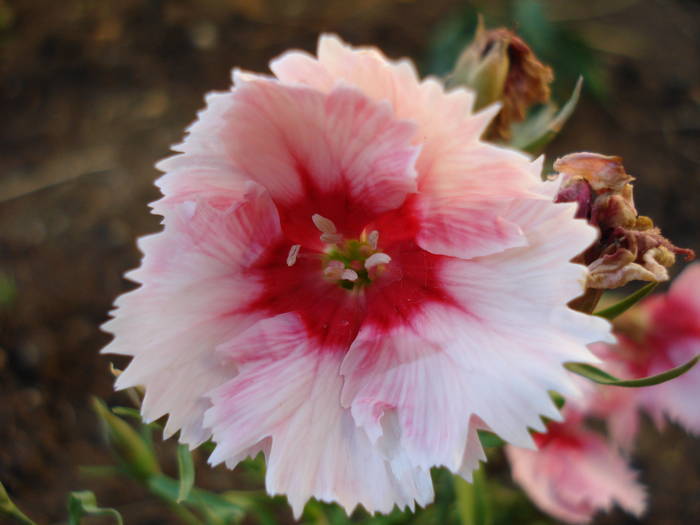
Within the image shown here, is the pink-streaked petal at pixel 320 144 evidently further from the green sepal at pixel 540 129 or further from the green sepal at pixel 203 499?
the green sepal at pixel 203 499

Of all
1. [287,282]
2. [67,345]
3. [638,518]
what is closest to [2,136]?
[67,345]

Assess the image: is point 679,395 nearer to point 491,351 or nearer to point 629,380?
point 629,380

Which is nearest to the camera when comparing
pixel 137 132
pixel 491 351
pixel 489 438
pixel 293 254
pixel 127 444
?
pixel 491 351

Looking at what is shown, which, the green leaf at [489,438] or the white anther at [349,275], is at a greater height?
the white anther at [349,275]

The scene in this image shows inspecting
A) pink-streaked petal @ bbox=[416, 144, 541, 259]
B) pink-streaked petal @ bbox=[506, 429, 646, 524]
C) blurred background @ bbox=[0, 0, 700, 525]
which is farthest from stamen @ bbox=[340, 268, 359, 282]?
blurred background @ bbox=[0, 0, 700, 525]

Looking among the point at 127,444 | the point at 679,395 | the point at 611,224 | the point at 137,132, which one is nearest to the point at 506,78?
the point at 611,224

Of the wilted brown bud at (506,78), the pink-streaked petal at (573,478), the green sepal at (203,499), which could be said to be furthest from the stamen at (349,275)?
the pink-streaked petal at (573,478)

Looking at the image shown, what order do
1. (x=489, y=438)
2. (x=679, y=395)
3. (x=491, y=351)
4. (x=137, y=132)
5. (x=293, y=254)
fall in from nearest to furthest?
1. (x=491, y=351)
2. (x=293, y=254)
3. (x=489, y=438)
4. (x=679, y=395)
5. (x=137, y=132)
